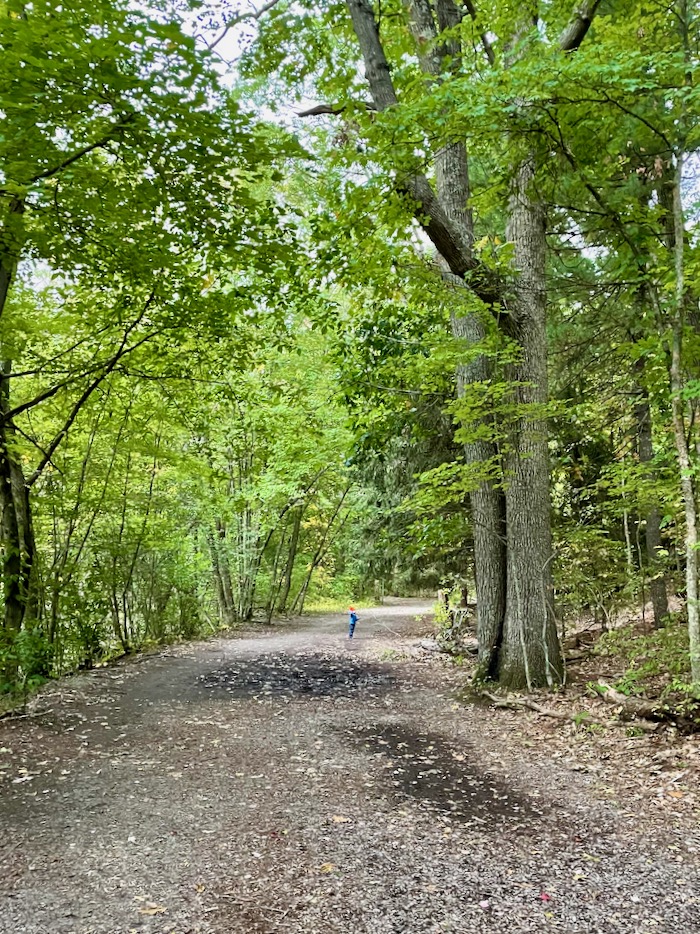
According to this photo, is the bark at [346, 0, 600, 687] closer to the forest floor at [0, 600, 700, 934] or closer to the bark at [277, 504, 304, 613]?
the forest floor at [0, 600, 700, 934]

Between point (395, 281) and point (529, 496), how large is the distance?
293cm

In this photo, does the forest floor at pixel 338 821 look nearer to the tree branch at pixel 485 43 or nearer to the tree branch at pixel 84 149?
the tree branch at pixel 84 149

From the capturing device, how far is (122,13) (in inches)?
165

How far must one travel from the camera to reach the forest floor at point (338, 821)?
271 centimetres

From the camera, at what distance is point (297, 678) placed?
8.52 metres

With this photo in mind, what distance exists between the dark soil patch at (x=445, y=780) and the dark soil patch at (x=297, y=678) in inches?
81.6

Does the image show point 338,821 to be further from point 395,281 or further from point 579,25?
point 579,25

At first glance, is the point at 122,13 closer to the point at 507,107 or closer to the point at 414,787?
the point at 507,107

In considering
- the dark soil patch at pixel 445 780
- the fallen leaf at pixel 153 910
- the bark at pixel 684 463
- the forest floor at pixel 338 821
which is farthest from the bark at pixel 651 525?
the fallen leaf at pixel 153 910

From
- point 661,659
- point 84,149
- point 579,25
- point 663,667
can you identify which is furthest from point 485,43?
point 663,667

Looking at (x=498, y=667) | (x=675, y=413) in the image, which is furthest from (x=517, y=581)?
(x=675, y=413)

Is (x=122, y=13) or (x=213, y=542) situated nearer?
(x=122, y=13)

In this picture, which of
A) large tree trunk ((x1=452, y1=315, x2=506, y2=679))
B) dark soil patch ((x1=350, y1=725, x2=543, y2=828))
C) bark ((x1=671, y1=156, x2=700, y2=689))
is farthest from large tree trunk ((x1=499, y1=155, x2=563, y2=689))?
bark ((x1=671, y1=156, x2=700, y2=689))

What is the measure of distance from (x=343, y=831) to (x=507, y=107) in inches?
193
